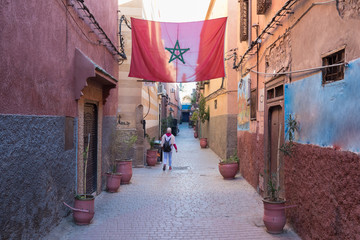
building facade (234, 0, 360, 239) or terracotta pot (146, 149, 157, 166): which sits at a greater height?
building facade (234, 0, 360, 239)

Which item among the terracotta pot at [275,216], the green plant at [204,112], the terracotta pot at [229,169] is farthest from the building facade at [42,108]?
the green plant at [204,112]

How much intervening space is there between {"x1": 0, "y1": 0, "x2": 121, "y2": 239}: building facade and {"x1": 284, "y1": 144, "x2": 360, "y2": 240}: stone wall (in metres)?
3.91

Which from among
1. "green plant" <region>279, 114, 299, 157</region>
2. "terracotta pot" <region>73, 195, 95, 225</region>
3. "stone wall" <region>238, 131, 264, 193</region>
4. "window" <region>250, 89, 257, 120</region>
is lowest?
"terracotta pot" <region>73, 195, 95, 225</region>

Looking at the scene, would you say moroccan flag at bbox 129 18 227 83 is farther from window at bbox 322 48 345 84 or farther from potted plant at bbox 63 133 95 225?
window at bbox 322 48 345 84

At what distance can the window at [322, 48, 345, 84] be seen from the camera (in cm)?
389

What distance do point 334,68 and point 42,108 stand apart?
411 cm

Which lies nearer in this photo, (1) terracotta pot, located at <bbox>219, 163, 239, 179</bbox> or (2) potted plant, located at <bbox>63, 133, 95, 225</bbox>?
(2) potted plant, located at <bbox>63, 133, 95, 225</bbox>

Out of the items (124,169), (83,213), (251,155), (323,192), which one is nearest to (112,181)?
(124,169)

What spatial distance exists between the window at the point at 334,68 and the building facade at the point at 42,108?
13.1ft

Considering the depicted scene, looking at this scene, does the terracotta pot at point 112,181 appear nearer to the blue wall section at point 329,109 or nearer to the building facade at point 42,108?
the building facade at point 42,108

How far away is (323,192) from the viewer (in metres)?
4.26

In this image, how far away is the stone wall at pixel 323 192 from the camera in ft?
11.6

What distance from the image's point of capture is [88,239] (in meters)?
5.02

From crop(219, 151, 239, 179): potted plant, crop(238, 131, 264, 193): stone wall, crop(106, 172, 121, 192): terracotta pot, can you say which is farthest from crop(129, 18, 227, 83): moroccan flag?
crop(219, 151, 239, 179): potted plant
